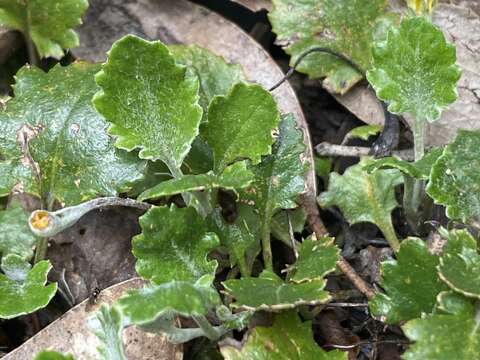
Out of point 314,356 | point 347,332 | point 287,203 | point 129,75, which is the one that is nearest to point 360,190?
point 287,203

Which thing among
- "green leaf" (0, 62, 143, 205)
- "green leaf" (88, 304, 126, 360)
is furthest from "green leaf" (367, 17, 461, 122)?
"green leaf" (88, 304, 126, 360)

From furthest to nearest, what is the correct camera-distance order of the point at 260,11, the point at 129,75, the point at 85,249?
the point at 260,11 < the point at 85,249 < the point at 129,75

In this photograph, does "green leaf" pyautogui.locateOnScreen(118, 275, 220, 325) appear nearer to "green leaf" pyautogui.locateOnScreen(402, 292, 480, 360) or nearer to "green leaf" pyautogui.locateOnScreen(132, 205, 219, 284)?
"green leaf" pyautogui.locateOnScreen(132, 205, 219, 284)

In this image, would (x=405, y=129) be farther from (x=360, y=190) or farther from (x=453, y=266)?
(x=453, y=266)

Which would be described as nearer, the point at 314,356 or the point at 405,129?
the point at 314,356

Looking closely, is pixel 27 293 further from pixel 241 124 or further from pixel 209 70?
pixel 209 70

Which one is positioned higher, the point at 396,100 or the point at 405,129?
the point at 396,100

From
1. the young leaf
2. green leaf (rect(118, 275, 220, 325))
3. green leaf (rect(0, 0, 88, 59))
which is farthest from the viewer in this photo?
green leaf (rect(0, 0, 88, 59))
